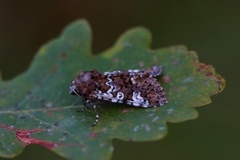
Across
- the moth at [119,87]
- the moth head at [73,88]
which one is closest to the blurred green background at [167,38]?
the moth at [119,87]

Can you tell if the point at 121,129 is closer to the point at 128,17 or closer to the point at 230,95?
the point at 230,95

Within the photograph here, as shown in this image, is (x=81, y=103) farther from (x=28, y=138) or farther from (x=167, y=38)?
(x=167, y=38)

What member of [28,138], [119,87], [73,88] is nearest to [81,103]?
[73,88]

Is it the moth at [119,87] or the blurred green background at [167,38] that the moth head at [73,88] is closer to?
the moth at [119,87]

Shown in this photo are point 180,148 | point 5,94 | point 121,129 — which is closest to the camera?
point 121,129

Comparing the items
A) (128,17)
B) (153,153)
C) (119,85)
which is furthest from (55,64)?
(128,17)

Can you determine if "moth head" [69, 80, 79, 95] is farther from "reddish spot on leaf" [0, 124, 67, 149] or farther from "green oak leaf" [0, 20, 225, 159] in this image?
"reddish spot on leaf" [0, 124, 67, 149]
